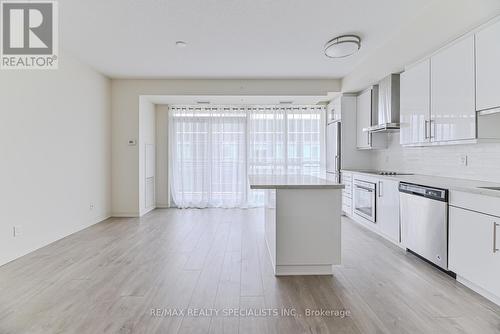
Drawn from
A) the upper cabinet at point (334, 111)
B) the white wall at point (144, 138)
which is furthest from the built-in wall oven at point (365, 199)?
the white wall at point (144, 138)

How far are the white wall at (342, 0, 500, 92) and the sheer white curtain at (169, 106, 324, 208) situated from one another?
2.27m

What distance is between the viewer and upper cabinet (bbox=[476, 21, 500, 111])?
7.63ft

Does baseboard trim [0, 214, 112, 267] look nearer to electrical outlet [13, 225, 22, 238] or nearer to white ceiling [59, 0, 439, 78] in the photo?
electrical outlet [13, 225, 22, 238]

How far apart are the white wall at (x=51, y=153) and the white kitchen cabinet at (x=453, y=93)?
4.63 metres

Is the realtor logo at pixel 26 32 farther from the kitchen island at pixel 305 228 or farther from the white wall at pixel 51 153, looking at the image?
the kitchen island at pixel 305 228

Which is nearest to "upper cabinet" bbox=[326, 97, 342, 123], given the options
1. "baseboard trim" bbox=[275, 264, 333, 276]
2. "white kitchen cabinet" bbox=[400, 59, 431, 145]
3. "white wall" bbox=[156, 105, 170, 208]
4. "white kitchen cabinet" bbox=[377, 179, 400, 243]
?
"white kitchen cabinet" bbox=[400, 59, 431, 145]

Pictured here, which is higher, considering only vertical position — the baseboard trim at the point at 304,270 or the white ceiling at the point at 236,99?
the white ceiling at the point at 236,99

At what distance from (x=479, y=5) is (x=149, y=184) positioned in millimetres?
5734

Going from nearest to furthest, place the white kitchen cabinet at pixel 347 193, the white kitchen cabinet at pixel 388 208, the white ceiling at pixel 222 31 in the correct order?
the white ceiling at pixel 222 31
the white kitchen cabinet at pixel 388 208
the white kitchen cabinet at pixel 347 193

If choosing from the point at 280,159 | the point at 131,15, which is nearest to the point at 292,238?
the point at 131,15

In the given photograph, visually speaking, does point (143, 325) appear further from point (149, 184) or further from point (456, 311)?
point (149, 184)

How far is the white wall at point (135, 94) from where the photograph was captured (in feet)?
17.8

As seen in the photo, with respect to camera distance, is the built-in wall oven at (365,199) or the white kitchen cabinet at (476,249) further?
the built-in wall oven at (365,199)

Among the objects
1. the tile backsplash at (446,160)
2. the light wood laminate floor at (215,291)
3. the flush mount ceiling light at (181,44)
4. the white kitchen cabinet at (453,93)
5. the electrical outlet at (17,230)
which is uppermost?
the flush mount ceiling light at (181,44)
